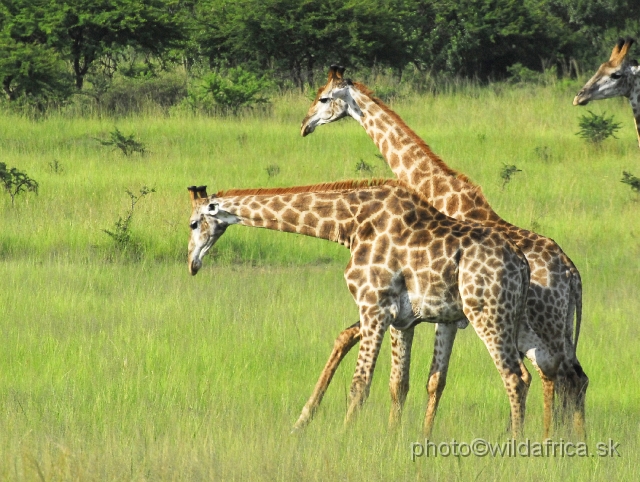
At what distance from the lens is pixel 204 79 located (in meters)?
21.5

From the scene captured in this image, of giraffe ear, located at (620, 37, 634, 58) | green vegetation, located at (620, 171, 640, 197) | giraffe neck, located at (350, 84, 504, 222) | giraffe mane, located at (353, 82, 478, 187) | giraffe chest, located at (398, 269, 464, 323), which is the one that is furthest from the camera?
green vegetation, located at (620, 171, 640, 197)

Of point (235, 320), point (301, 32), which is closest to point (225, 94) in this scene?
point (301, 32)

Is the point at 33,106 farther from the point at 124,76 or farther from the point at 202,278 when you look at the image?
the point at 202,278

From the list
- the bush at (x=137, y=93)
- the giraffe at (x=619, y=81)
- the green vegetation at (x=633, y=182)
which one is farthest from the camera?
the bush at (x=137, y=93)

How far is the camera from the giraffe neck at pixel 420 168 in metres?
7.53

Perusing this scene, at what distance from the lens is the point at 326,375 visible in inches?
270

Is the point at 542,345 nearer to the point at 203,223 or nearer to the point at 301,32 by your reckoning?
the point at 203,223

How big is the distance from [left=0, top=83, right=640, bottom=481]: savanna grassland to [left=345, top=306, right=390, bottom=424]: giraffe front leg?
0.50ft

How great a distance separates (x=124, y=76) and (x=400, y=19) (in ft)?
22.2

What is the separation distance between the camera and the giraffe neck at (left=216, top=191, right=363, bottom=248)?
6848mm

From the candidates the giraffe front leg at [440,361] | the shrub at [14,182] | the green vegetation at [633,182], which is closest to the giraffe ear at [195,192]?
the giraffe front leg at [440,361]

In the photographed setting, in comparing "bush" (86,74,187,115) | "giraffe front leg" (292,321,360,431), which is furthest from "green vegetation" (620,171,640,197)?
"bush" (86,74,187,115)

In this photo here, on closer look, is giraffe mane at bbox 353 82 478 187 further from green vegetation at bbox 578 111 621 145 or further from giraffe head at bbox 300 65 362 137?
green vegetation at bbox 578 111 621 145

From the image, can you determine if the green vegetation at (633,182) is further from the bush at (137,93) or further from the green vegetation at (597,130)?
the bush at (137,93)
